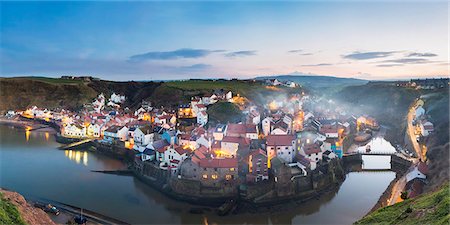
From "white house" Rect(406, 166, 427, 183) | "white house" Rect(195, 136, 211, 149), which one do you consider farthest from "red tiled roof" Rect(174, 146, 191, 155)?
"white house" Rect(406, 166, 427, 183)

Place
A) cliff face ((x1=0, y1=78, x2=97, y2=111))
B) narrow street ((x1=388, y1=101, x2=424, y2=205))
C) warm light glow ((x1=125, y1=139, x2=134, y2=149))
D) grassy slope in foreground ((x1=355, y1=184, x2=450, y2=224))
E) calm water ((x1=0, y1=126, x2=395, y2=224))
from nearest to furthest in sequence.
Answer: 1. grassy slope in foreground ((x1=355, y1=184, x2=450, y2=224))
2. calm water ((x1=0, y1=126, x2=395, y2=224))
3. narrow street ((x1=388, y1=101, x2=424, y2=205))
4. warm light glow ((x1=125, y1=139, x2=134, y2=149))
5. cliff face ((x1=0, y1=78, x2=97, y2=111))

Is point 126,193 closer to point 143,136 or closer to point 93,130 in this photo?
point 143,136

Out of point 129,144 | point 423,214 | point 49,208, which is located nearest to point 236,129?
point 129,144

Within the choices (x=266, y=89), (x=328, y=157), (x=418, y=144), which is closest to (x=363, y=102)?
(x=266, y=89)

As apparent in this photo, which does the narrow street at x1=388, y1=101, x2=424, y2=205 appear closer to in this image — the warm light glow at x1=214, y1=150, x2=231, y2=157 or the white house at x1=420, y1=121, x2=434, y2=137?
the white house at x1=420, y1=121, x2=434, y2=137

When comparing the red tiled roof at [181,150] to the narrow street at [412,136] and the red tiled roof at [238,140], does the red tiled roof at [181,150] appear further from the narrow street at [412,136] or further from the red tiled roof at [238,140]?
the narrow street at [412,136]

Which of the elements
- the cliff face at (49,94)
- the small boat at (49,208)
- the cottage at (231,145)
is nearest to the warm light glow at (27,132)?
the cliff face at (49,94)

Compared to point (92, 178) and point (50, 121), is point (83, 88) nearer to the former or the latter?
point (50, 121)
